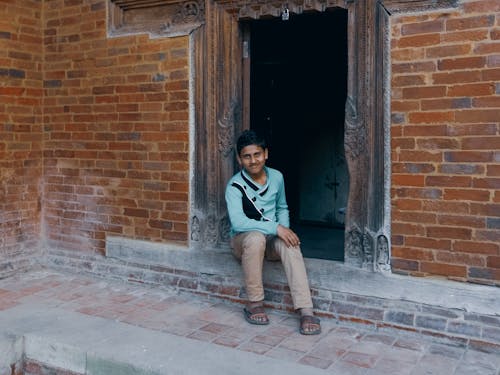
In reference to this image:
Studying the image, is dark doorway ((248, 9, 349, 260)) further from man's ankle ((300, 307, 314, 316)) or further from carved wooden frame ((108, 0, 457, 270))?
man's ankle ((300, 307, 314, 316))

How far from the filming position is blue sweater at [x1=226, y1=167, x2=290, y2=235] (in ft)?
14.6

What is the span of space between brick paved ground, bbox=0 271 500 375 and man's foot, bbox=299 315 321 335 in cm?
5

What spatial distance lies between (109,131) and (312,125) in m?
3.16

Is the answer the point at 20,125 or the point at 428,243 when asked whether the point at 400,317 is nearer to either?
the point at 428,243

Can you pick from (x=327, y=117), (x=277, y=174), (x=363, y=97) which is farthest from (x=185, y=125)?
(x=327, y=117)

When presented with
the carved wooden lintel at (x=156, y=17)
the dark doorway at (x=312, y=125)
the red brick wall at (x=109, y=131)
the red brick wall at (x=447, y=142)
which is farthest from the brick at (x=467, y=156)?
the dark doorway at (x=312, y=125)

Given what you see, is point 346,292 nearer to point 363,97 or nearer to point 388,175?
point 388,175

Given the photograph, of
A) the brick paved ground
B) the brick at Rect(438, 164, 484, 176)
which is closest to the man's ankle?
the brick paved ground

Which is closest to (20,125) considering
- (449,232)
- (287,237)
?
(287,237)

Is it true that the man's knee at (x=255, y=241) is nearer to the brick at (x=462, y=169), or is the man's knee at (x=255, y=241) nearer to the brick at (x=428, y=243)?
the brick at (x=428, y=243)

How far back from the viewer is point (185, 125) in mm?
5188

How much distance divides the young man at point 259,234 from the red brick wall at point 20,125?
2.66 m

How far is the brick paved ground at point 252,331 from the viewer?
3666mm

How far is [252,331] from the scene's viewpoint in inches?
168
